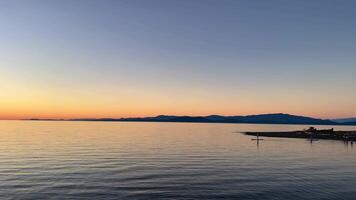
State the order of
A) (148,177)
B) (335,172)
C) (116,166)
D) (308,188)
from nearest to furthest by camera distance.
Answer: (308,188) → (148,177) → (335,172) → (116,166)

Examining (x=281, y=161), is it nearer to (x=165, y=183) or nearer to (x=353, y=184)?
(x=353, y=184)

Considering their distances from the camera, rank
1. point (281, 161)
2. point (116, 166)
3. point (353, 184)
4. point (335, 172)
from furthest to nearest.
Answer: point (281, 161) < point (116, 166) < point (335, 172) < point (353, 184)

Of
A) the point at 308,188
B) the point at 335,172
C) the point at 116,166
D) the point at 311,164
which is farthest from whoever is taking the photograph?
the point at 311,164

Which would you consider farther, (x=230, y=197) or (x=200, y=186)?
(x=200, y=186)

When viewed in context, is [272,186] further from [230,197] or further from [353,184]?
[353,184]

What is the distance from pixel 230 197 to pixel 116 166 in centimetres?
2427

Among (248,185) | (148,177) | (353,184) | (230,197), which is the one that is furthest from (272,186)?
(148,177)

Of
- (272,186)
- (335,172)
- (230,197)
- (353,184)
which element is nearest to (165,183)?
(230,197)

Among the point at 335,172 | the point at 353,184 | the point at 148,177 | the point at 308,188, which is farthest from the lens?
the point at 335,172

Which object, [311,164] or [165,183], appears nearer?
[165,183]

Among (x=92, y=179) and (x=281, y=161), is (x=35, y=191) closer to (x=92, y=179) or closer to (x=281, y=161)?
(x=92, y=179)

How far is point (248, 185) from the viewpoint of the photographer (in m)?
36.1

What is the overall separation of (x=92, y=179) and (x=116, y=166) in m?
11.3

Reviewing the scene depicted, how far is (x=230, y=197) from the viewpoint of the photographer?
100ft
